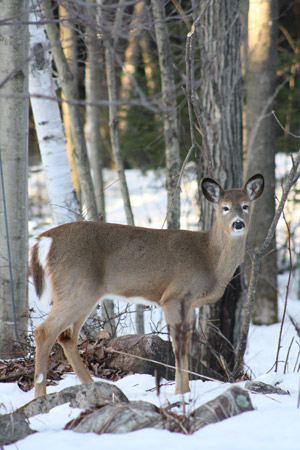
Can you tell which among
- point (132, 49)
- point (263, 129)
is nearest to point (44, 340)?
point (263, 129)

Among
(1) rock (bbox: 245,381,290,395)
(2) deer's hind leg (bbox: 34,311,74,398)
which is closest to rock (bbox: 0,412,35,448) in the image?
(2) deer's hind leg (bbox: 34,311,74,398)

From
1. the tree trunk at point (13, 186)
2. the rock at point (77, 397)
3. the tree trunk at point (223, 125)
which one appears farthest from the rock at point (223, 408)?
the tree trunk at point (223, 125)

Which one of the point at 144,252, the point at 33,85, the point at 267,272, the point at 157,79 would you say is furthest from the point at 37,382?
the point at 157,79

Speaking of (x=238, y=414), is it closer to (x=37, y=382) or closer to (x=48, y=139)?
(x=37, y=382)

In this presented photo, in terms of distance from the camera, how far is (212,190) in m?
5.21

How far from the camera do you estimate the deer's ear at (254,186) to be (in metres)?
5.10

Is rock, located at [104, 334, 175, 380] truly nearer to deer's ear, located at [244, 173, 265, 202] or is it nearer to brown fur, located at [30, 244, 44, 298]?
brown fur, located at [30, 244, 44, 298]

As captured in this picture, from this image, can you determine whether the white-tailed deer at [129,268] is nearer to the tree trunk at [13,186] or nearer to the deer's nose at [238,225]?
the deer's nose at [238,225]

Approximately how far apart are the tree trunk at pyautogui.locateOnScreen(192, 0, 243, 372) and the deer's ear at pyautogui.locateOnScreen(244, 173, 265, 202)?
197cm

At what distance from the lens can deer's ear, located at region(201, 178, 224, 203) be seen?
5137 mm

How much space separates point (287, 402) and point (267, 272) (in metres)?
7.89

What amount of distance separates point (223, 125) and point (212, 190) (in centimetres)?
229

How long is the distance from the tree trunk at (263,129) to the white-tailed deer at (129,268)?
643 cm

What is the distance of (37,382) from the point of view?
14.5ft
